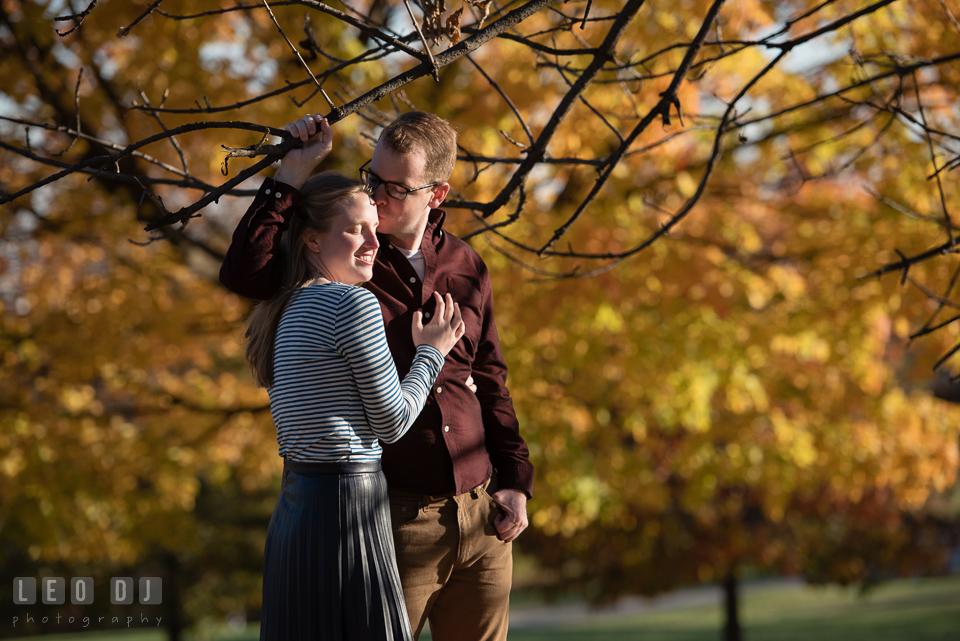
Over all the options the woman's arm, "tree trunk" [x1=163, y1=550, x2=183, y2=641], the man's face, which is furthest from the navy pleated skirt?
"tree trunk" [x1=163, y1=550, x2=183, y2=641]

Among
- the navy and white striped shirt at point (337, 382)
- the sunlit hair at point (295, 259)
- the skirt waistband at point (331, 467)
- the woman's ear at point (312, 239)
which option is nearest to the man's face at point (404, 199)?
the sunlit hair at point (295, 259)

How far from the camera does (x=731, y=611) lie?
9961 millimetres

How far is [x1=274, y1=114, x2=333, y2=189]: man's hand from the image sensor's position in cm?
183

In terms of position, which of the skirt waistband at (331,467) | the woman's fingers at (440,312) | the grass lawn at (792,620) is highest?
the woman's fingers at (440,312)

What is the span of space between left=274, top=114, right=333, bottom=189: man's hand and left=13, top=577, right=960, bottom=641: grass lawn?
9580 mm

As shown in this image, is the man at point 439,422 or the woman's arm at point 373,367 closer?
the woman's arm at point 373,367

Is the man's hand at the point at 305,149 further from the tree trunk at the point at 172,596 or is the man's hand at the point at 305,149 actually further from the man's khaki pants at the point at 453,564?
the tree trunk at the point at 172,596

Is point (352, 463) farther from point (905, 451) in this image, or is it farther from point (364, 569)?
point (905, 451)

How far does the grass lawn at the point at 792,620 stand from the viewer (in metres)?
9.95

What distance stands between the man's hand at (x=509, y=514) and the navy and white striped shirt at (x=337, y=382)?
0.54 metres

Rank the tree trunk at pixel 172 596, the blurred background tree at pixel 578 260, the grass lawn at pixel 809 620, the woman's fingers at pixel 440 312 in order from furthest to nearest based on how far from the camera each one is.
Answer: the tree trunk at pixel 172 596
the grass lawn at pixel 809 620
the blurred background tree at pixel 578 260
the woman's fingers at pixel 440 312

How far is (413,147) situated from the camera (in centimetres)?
210

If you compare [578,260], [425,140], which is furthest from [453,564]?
[578,260]

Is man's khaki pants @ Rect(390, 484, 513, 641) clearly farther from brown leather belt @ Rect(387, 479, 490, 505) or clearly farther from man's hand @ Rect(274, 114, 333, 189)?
man's hand @ Rect(274, 114, 333, 189)
